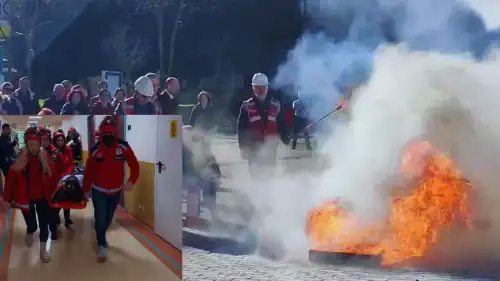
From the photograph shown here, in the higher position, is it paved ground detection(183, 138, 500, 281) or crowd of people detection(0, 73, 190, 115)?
crowd of people detection(0, 73, 190, 115)

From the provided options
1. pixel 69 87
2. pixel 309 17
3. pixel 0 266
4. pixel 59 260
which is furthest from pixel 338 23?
pixel 0 266

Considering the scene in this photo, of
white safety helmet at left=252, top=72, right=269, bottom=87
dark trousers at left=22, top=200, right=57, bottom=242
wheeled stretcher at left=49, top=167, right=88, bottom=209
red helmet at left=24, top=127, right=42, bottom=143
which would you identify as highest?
white safety helmet at left=252, top=72, right=269, bottom=87

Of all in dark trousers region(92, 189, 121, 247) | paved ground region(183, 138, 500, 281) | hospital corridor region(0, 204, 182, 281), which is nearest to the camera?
hospital corridor region(0, 204, 182, 281)

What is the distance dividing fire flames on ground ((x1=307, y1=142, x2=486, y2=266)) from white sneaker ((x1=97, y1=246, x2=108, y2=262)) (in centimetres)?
103

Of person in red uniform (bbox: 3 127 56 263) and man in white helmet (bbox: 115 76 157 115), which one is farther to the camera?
man in white helmet (bbox: 115 76 157 115)

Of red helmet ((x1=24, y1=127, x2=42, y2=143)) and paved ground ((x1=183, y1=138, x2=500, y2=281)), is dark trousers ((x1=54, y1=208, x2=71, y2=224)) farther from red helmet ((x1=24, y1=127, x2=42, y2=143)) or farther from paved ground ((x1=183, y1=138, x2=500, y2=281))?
paved ground ((x1=183, y1=138, x2=500, y2=281))

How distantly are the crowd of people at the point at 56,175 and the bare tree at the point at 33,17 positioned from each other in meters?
0.36

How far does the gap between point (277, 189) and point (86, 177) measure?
2.94ft

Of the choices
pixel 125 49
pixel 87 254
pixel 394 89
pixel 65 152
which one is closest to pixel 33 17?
pixel 125 49

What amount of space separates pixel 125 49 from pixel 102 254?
3.15ft

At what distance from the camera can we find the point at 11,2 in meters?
2.41

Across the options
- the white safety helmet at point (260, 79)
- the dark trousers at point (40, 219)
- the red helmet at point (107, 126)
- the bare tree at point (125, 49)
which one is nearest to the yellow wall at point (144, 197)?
the red helmet at point (107, 126)

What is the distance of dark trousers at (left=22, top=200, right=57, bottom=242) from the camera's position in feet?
7.64

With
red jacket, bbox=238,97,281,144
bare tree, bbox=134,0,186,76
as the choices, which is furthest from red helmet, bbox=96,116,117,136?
red jacket, bbox=238,97,281,144
